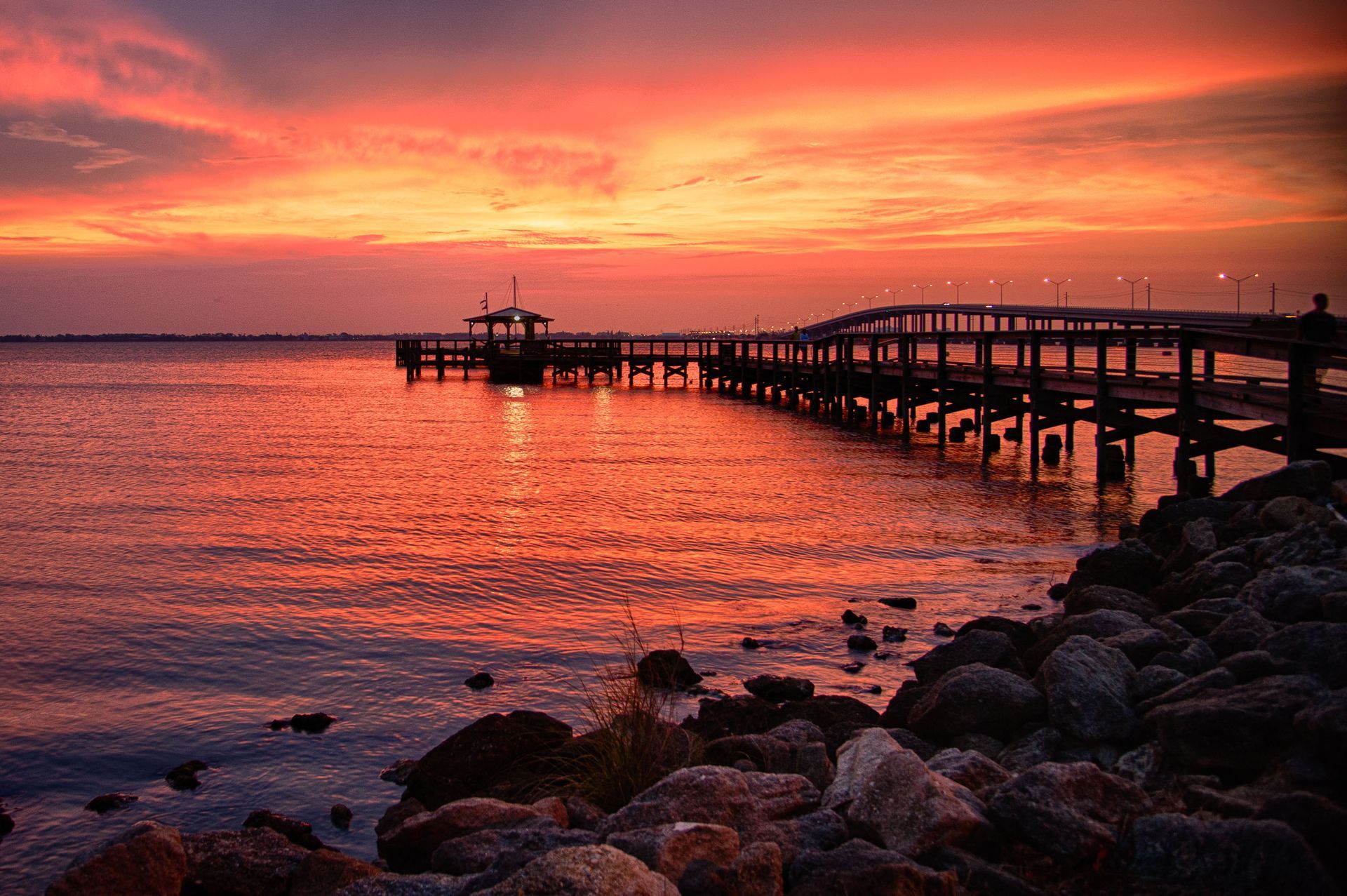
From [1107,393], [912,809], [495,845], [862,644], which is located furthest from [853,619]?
[1107,393]

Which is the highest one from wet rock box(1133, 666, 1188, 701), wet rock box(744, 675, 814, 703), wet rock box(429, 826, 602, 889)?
wet rock box(1133, 666, 1188, 701)

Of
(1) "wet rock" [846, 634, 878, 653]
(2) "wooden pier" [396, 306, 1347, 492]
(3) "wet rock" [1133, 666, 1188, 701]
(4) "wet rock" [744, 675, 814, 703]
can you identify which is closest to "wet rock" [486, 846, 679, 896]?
(3) "wet rock" [1133, 666, 1188, 701]

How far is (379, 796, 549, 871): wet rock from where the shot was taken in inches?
227

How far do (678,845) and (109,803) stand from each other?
5.25 m

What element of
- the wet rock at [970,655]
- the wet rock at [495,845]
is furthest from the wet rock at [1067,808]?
the wet rock at [970,655]

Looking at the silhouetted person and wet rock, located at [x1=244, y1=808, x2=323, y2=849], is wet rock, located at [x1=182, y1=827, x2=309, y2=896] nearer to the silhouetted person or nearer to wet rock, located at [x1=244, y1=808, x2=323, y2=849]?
wet rock, located at [x1=244, y1=808, x2=323, y2=849]

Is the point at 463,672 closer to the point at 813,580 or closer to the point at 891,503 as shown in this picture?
the point at 813,580

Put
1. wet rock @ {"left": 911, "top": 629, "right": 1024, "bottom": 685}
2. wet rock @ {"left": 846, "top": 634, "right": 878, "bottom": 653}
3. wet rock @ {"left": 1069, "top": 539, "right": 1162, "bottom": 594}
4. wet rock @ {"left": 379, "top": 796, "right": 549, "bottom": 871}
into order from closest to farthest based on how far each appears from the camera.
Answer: wet rock @ {"left": 379, "top": 796, "right": 549, "bottom": 871} → wet rock @ {"left": 911, "top": 629, "right": 1024, "bottom": 685} → wet rock @ {"left": 846, "top": 634, "right": 878, "bottom": 653} → wet rock @ {"left": 1069, "top": 539, "right": 1162, "bottom": 594}

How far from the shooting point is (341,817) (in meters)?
7.21

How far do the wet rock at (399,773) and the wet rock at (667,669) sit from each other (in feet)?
6.90

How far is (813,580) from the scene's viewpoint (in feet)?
47.1

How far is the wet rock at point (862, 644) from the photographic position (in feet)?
35.1

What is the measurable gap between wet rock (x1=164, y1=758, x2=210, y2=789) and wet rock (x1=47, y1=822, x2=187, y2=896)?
6.86 ft

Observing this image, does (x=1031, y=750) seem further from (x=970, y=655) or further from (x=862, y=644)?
(x=862, y=644)
